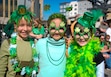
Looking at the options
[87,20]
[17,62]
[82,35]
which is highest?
[87,20]

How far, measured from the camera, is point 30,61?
3.36 metres

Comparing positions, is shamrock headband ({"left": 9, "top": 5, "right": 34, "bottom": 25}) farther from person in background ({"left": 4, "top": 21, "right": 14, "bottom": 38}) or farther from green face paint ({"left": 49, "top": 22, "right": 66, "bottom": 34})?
green face paint ({"left": 49, "top": 22, "right": 66, "bottom": 34})

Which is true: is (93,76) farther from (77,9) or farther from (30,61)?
(77,9)

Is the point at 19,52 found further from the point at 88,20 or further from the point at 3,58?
the point at 88,20

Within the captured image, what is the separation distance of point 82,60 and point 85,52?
9 centimetres

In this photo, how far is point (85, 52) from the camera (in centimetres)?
323

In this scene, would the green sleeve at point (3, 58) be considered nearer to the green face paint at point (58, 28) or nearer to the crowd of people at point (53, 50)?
the crowd of people at point (53, 50)

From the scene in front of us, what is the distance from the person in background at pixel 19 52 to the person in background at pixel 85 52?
415mm

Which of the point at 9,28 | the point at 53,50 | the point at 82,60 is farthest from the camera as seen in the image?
the point at 9,28

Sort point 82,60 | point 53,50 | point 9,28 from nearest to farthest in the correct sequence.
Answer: point 82,60 < point 53,50 < point 9,28

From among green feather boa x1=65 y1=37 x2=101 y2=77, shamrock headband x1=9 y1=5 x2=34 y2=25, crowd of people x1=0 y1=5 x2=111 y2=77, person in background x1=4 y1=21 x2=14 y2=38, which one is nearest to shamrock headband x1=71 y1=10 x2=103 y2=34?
crowd of people x1=0 y1=5 x2=111 y2=77

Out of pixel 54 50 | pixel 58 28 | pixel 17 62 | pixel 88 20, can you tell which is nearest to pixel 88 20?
pixel 88 20

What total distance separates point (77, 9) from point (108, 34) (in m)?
150

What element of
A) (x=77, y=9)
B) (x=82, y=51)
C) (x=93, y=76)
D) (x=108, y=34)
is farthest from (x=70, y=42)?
(x=77, y=9)
